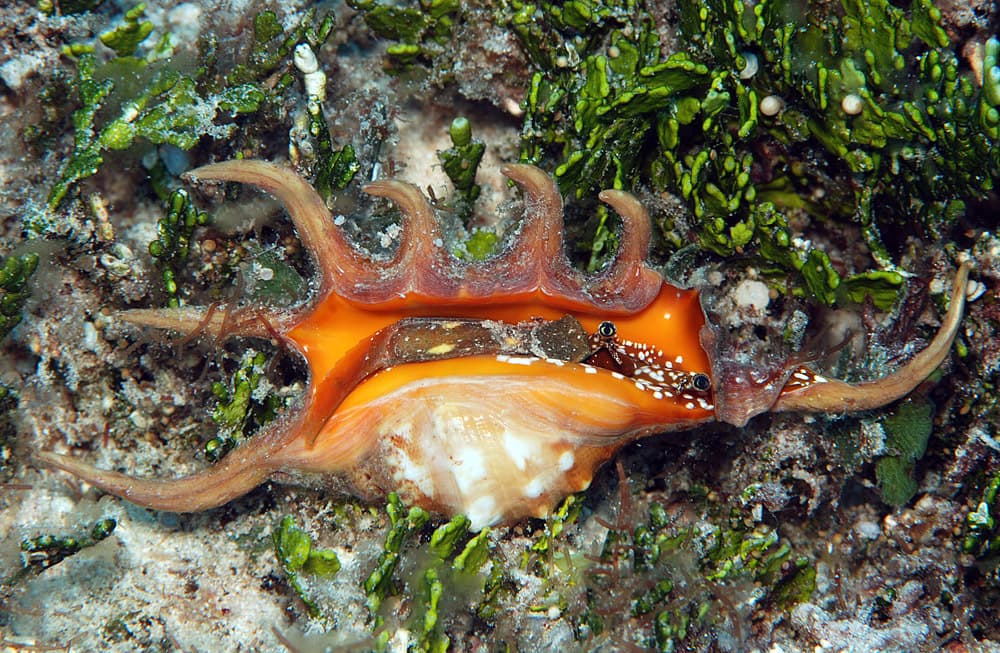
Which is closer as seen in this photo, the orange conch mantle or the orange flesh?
the orange conch mantle

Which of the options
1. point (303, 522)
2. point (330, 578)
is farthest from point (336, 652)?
point (303, 522)

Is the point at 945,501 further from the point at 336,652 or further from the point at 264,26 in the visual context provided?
the point at 264,26

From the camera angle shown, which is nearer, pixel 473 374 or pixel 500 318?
pixel 473 374

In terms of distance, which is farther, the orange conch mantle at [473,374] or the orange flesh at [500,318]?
the orange flesh at [500,318]

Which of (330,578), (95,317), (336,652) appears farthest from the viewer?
(95,317)
